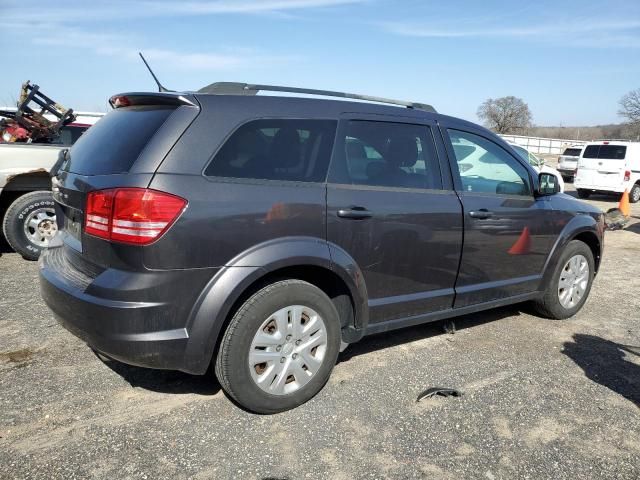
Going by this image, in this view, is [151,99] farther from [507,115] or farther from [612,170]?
[507,115]

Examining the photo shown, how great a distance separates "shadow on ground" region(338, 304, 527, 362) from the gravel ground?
0.02 m

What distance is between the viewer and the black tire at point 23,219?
5.91 m

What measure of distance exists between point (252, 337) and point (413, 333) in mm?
1942

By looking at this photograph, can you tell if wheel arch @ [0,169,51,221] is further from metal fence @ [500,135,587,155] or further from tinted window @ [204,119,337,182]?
metal fence @ [500,135,587,155]

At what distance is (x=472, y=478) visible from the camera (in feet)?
8.17

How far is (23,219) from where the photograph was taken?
5.96 meters

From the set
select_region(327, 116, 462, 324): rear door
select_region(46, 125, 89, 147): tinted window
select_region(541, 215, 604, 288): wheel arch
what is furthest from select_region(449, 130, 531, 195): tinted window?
select_region(46, 125, 89, 147): tinted window

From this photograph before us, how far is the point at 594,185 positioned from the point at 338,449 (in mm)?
15541

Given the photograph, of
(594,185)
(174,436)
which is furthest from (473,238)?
(594,185)

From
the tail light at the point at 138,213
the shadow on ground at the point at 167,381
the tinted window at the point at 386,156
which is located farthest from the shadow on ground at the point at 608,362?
the tail light at the point at 138,213

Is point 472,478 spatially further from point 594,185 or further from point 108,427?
point 594,185

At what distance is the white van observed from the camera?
1523 cm

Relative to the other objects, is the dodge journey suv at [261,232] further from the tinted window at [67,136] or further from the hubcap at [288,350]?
the tinted window at [67,136]

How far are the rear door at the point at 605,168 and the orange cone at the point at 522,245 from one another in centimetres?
1319
